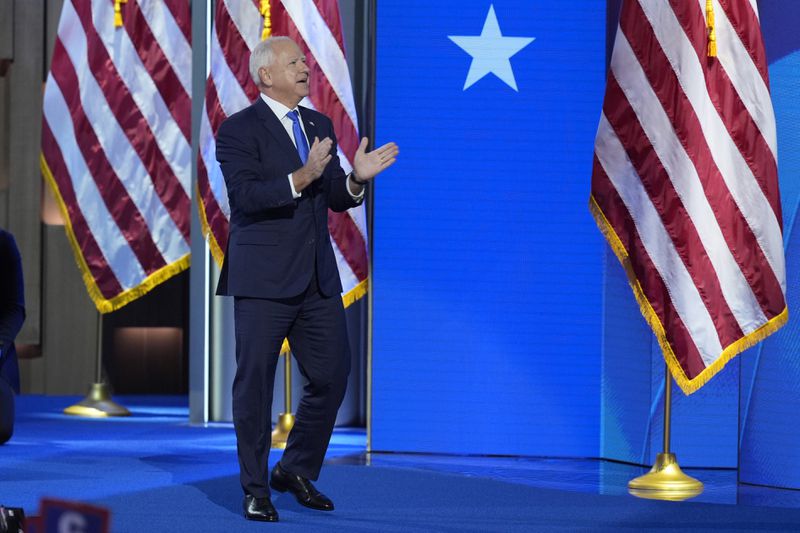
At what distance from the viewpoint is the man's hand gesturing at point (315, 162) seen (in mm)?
3664

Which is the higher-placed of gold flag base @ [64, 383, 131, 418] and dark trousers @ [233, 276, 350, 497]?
dark trousers @ [233, 276, 350, 497]

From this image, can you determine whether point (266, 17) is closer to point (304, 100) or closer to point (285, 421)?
point (304, 100)

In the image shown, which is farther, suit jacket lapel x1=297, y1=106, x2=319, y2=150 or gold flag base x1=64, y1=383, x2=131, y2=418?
gold flag base x1=64, y1=383, x2=131, y2=418

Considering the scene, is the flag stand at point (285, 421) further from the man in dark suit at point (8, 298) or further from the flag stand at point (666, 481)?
the flag stand at point (666, 481)

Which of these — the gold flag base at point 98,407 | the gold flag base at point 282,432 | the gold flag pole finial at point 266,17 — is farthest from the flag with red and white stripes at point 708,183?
the gold flag base at point 98,407

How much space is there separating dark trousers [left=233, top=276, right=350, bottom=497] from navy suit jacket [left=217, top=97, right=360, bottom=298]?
61 millimetres

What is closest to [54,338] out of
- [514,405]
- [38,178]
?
[38,178]

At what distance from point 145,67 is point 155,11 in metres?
0.30

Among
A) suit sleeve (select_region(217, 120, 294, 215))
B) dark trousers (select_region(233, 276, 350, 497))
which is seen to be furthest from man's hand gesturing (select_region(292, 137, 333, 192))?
dark trousers (select_region(233, 276, 350, 497))

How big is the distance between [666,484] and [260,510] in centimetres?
153

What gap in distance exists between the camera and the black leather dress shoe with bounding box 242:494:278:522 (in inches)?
151

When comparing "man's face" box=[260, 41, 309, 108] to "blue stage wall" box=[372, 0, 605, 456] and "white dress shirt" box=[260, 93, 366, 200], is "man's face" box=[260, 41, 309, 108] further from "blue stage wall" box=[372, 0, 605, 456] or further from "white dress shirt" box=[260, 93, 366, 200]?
"blue stage wall" box=[372, 0, 605, 456]

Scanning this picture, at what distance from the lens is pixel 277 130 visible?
398cm

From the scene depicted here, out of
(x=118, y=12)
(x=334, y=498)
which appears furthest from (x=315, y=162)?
(x=118, y=12)
